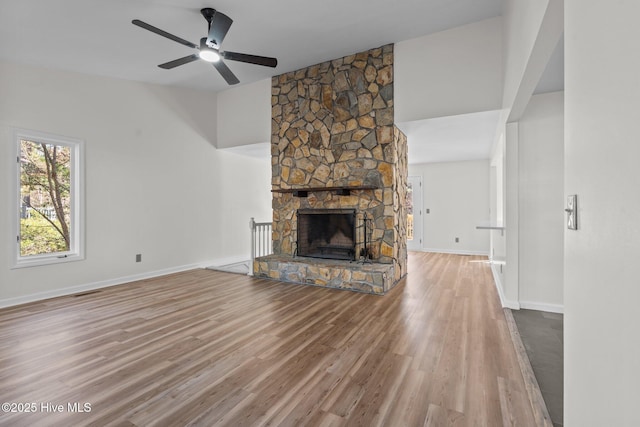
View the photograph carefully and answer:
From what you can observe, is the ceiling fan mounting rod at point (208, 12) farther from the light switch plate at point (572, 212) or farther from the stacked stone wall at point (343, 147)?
the light switch plate at point (572, 212)

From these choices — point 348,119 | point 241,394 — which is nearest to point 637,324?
point 241,394

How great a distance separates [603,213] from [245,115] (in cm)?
579

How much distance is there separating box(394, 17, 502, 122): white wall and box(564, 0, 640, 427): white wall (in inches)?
115

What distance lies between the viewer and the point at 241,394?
6.21ft

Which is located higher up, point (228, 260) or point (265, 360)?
point (228, 260)

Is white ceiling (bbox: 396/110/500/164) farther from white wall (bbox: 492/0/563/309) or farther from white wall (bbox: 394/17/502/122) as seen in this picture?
white wall (bbox: 492/0/563/309)

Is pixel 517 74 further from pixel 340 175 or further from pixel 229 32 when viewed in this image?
pixel 229 32

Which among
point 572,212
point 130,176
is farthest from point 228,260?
point 572,212

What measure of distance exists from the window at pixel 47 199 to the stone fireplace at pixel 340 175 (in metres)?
2.66

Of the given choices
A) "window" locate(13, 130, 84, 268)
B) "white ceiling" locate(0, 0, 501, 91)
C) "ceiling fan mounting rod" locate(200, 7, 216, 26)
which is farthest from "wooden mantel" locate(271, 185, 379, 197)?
"window" locate(13, 130, 84, 268)

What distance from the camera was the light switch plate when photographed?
1.08 m

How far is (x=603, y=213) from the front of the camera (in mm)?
840

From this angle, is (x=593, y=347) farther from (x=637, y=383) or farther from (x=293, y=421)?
(x=293, y=421)

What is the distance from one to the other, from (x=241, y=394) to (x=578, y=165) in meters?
2.07
